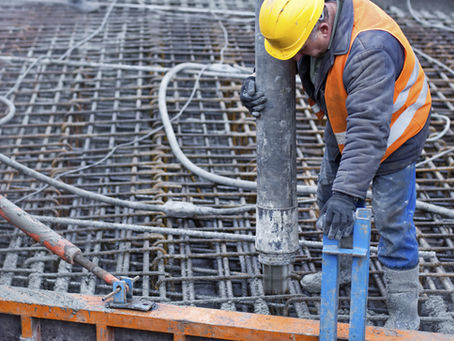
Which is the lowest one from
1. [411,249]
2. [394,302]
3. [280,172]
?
[394,302]

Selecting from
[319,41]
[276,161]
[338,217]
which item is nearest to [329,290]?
[338,217]

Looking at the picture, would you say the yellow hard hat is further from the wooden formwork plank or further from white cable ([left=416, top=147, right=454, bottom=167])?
white cable ([left=416, top=147, right=454, bottom=167])

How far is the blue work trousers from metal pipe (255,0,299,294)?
15.6 inches

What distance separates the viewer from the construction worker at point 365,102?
2.24 m

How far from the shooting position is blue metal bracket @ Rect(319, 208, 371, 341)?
2.08 meters

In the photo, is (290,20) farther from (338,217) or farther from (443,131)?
(443,131)

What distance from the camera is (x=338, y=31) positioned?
232 centimetres

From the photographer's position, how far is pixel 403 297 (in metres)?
2.68

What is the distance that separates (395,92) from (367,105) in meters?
0.24

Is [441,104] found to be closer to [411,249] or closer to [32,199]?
[411,249]

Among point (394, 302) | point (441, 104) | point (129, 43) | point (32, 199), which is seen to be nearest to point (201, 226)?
point (32, 199)

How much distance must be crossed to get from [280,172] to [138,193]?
1.59 metres

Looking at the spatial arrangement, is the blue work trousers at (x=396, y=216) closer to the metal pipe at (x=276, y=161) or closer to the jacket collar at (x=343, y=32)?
the metal pipe at (x=276, y=161)

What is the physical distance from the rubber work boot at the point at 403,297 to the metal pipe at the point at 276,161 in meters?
0.47
